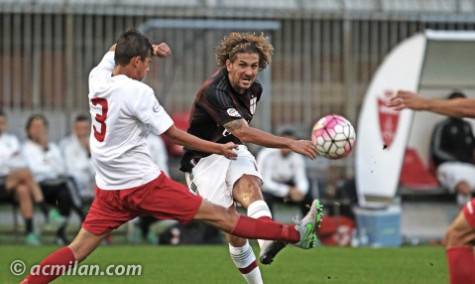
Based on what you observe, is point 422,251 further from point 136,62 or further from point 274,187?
point 136,62

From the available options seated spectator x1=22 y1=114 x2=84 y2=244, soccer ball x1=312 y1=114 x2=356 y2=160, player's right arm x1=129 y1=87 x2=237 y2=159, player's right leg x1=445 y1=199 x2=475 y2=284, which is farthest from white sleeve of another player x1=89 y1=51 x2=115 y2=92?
seated spectator x1=22 y1=114 x2=84 y2=244

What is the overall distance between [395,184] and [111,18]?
210 inches

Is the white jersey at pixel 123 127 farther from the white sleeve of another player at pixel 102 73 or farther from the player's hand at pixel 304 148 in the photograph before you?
the player's hand at pixel 304 148

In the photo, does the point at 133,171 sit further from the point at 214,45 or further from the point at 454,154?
the point at 454,154

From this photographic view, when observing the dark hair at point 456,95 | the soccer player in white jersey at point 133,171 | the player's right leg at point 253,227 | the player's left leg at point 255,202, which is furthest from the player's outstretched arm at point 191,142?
the dark hair at point 456,95

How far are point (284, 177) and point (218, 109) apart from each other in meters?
8.09

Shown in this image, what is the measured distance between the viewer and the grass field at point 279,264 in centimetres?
1148

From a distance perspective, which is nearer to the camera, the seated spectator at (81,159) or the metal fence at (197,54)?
the seated spectator at (81,159)

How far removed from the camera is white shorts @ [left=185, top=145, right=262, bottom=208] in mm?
9984

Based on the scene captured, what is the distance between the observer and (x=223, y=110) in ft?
32.2

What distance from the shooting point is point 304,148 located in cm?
922

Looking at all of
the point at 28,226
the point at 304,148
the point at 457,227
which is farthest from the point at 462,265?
the point at 28,226

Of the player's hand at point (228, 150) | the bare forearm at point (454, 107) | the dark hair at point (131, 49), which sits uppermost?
the dark hair at point (131, 49)

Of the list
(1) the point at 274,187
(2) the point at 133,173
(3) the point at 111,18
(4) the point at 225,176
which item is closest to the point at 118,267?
(4) the point at 225,176
